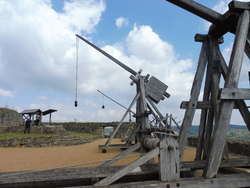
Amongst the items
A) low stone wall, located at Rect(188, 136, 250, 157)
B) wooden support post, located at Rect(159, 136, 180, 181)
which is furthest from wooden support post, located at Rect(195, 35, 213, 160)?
low stone wall, located at Rect(188, 136, 250, 157)

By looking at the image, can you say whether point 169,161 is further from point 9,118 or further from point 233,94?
point 9,118

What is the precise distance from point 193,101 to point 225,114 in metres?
0.80

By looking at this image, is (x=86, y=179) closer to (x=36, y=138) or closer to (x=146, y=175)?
(x=146, y=175)

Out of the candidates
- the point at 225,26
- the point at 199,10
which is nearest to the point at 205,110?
the point at 225,26

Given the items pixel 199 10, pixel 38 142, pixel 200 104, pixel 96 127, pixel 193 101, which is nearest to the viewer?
pixel 199 10

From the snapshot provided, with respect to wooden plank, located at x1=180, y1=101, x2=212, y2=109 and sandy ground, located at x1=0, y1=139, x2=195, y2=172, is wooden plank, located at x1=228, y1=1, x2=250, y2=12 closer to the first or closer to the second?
wooden plank, located at x1=180, y1=101, x2=212, y2=109

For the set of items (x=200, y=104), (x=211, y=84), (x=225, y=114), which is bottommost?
(x=225, y=114)

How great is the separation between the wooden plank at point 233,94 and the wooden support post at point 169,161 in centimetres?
106

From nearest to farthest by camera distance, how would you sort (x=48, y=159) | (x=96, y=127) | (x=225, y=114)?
(x=225, y=114)
(x=48, y=159)
(x=96, y=127)

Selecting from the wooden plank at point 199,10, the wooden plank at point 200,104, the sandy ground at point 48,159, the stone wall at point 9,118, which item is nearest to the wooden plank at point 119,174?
the wooden plank at point 200,104

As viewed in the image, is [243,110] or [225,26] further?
[225,26]

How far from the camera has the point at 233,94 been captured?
2.96 metres

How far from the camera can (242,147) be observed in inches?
362

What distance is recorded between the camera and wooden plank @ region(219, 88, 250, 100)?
293 cm
